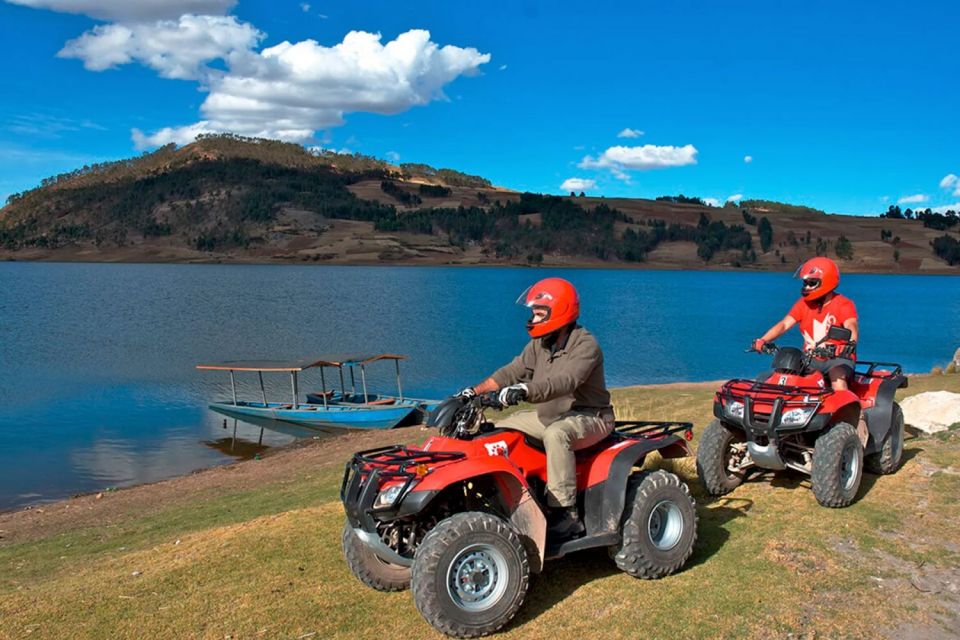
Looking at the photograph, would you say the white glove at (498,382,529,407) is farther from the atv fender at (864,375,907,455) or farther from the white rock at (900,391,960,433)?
the white rock at (900,391,960,433)

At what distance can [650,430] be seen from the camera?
6.47 metres

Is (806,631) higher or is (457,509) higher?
(457,509)

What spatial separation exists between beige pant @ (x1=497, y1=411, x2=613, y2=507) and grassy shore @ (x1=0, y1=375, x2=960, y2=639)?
77cm

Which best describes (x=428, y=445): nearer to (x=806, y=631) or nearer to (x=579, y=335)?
(x=579, y=335)

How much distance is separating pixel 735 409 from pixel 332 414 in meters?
16.7

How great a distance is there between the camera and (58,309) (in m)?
55.3

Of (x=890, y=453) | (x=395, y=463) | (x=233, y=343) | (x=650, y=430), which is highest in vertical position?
(x=395, y=463)

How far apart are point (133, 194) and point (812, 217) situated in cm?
15628

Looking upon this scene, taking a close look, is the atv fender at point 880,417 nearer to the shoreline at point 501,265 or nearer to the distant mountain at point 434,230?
the shoreline at point 501,265

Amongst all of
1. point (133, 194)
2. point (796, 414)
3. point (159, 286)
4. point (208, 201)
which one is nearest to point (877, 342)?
point (796, 414)

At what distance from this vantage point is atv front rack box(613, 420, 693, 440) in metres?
6.23

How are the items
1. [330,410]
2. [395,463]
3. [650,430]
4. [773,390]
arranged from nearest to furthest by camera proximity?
[395,463], [650,430], [773,390], [330,410]

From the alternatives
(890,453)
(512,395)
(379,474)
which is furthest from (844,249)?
(379,474)

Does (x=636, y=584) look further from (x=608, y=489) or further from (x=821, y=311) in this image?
(x=821, y=311)
